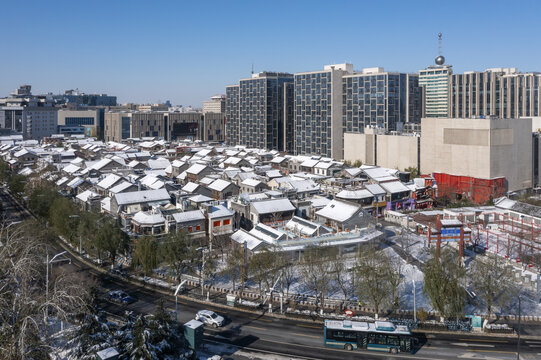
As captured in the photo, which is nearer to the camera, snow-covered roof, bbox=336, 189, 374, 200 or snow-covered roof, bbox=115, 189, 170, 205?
snow-covered roof, bbox=115, 189, 170, 205

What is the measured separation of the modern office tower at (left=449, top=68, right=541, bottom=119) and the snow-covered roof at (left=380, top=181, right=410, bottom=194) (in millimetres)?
36733

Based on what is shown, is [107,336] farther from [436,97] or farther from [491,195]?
[436,97]

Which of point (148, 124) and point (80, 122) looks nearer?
point (148, 124)

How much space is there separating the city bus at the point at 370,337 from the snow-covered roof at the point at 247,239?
900 centimetres

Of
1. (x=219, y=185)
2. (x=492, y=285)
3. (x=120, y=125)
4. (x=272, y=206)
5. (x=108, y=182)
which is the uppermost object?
(x=120, y=125)

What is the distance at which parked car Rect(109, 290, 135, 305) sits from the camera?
22986 millimetres

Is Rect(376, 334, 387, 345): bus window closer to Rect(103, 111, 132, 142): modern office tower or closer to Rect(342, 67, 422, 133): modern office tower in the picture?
Rect(342, 67, 422, 133): modern office tower

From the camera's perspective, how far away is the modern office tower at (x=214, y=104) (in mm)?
148425

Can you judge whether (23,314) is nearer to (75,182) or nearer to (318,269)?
(318,269)

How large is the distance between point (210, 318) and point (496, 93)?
69.7 meters

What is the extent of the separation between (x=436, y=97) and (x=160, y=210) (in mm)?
63668

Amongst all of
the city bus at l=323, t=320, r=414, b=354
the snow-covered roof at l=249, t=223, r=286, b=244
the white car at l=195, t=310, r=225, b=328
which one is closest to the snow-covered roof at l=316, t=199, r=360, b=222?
the snow-covered roof at l=249, t=223, r=286, b=244

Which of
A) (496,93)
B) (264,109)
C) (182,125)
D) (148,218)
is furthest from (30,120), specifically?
(496,93)

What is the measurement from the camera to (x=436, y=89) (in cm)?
8181
